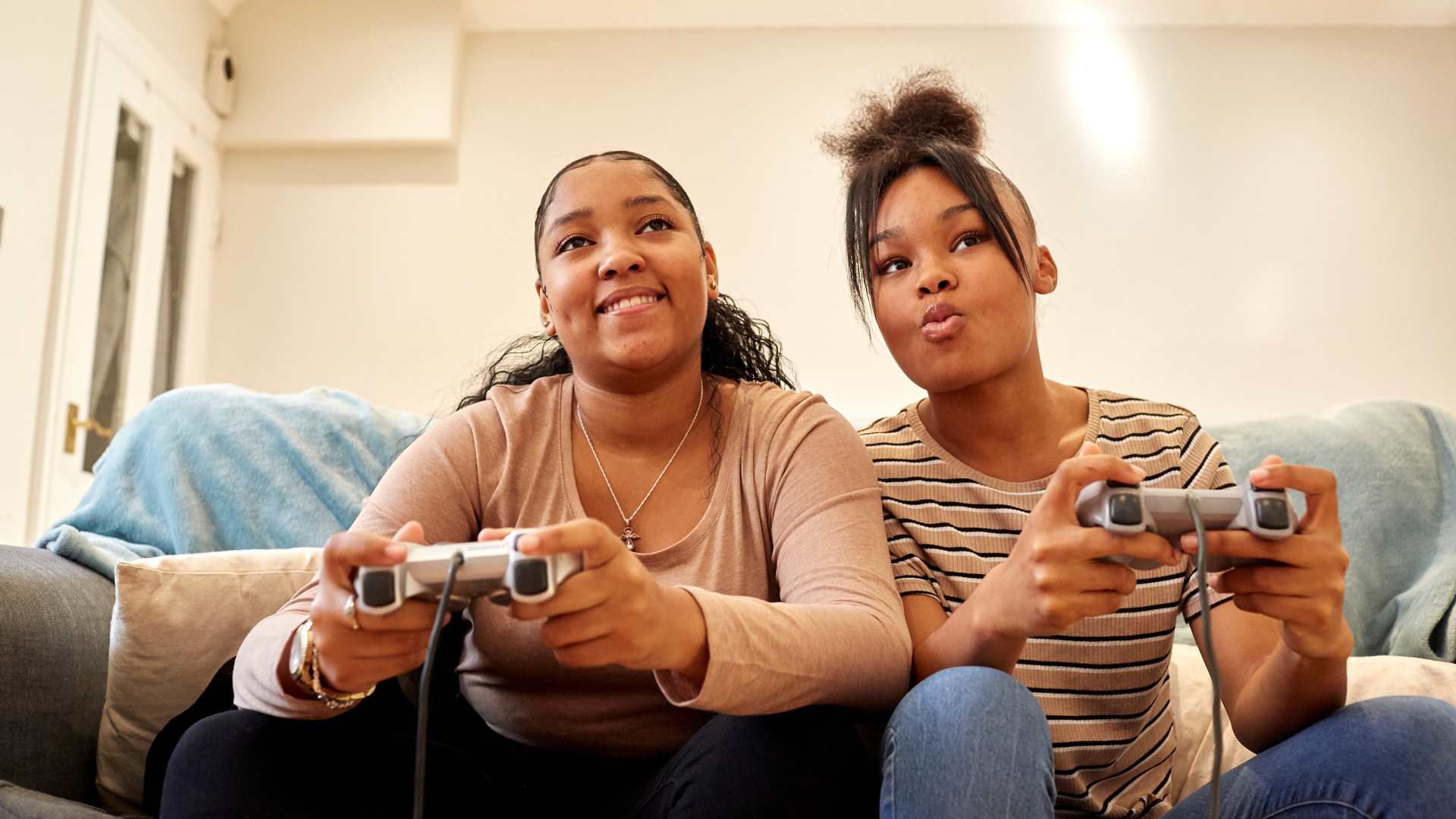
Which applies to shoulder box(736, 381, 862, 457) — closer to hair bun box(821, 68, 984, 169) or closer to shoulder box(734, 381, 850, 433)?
shoulder box(734, 381, 850, 433)

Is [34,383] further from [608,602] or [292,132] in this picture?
[608,602]

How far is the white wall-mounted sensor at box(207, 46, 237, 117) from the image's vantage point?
3252 mm

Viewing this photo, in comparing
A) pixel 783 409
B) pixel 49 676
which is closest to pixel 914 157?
pixel 783 409

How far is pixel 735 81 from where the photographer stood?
3.28 meters

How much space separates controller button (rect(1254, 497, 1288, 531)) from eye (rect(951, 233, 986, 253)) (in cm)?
46

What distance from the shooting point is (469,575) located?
0.69m

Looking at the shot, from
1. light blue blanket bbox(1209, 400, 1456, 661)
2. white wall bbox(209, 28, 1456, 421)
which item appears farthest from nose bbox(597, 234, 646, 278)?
white wall bbox(209, 28, 1456, 421)

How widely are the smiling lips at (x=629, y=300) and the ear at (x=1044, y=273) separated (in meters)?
0.41

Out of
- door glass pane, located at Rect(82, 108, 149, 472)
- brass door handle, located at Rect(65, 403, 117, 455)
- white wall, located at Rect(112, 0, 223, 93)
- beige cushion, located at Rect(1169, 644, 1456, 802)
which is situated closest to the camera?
beige cushion, located at Rect(1169, 644, 1456, 802)

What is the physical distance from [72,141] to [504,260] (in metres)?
1.05

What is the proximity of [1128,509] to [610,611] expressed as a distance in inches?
13.2

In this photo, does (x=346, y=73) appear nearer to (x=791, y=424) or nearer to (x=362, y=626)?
(x=791, y=424)

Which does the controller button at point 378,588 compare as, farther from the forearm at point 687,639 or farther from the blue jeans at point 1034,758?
the blue jeans at point 1034,758

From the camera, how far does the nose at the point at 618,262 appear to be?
109 centimetres
